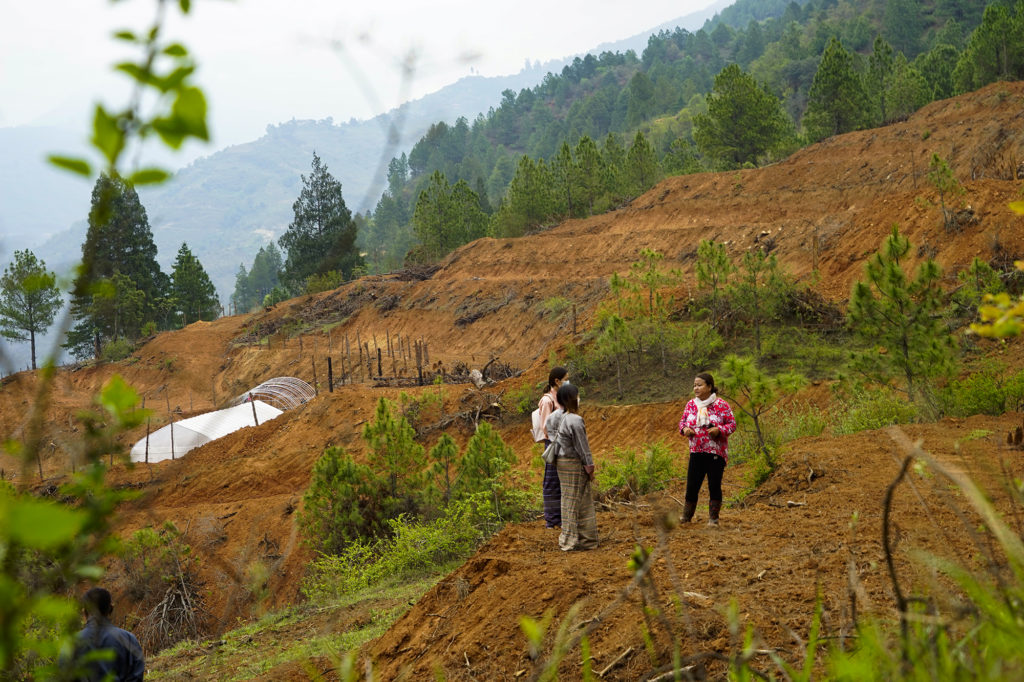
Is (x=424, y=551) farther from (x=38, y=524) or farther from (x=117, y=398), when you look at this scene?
(x=38, y=524)

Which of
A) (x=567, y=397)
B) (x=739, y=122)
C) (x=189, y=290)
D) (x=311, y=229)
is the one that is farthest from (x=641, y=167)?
(x=567, y=397)

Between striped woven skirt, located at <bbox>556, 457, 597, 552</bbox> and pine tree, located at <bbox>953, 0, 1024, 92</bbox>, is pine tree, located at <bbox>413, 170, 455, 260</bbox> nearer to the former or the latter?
pine tree, located at <bbox>953, 0, 1024, 92</bbox>

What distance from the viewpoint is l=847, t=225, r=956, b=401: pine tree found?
10.9 meters

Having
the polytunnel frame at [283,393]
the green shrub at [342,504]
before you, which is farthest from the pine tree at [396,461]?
the polytunnel frame at [283,393]

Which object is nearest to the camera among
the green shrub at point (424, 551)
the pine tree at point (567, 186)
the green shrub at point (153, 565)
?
the green shrub at point (424, 551)

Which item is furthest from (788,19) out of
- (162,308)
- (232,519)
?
(232,519)

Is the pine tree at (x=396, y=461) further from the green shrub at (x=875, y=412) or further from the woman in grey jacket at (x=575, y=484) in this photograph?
the woman in grey jacket at (x=575, y=484)

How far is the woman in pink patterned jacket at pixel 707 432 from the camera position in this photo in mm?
6801

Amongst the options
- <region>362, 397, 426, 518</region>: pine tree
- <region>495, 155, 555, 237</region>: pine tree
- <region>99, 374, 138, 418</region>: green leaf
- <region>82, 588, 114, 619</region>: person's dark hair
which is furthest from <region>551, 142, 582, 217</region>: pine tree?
<region>99, 374, 138, 418</region>: green leaf

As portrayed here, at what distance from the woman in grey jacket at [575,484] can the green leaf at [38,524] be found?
578 cm

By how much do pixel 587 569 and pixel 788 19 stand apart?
387ft

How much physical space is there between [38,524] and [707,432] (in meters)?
6.47

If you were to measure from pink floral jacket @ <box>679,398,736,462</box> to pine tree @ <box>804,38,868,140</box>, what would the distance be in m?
41.3

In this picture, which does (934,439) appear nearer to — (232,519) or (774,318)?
(774,318)
